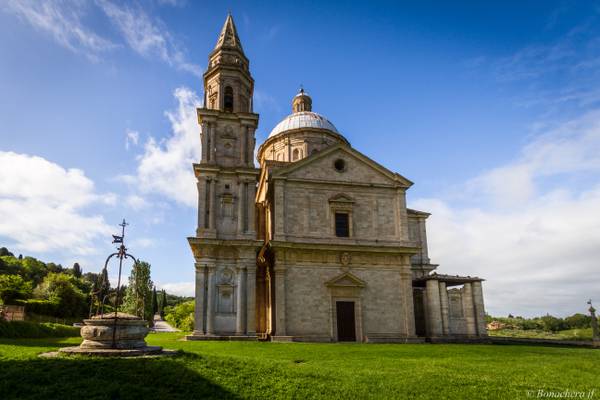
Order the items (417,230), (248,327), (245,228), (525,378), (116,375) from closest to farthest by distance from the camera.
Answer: (116,375) → (525,378) → (248,327) → (245,228) → (417,230)

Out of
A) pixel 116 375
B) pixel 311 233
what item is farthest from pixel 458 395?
pixel 311 233

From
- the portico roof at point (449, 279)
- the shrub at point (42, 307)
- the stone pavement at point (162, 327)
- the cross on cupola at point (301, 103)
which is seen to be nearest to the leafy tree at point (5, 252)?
the stone pavement at point (162, 327)

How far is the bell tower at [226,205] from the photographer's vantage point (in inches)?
928

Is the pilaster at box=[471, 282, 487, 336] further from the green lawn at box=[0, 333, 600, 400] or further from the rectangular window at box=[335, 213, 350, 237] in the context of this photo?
the green lawn at box=[0, 333, 600, 400]

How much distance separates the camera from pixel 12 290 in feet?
133

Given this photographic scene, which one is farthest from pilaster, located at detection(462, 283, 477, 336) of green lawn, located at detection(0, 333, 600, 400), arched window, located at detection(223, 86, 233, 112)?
arched window, located at detection(223, 86, 233, 112)

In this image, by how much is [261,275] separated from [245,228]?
188 inches

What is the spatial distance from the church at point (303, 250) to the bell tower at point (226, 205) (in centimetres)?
6

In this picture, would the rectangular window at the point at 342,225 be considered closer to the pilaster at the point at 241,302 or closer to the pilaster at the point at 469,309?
the pilaster at the point at 241,302

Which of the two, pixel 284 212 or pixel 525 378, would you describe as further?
pixel 284 212

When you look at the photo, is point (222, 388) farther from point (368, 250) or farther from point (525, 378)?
point (368, 250)

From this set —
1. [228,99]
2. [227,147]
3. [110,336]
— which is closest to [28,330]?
[110,336]

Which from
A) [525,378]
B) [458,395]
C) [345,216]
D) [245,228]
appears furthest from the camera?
[345,216]

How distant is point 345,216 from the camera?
27391 mm
